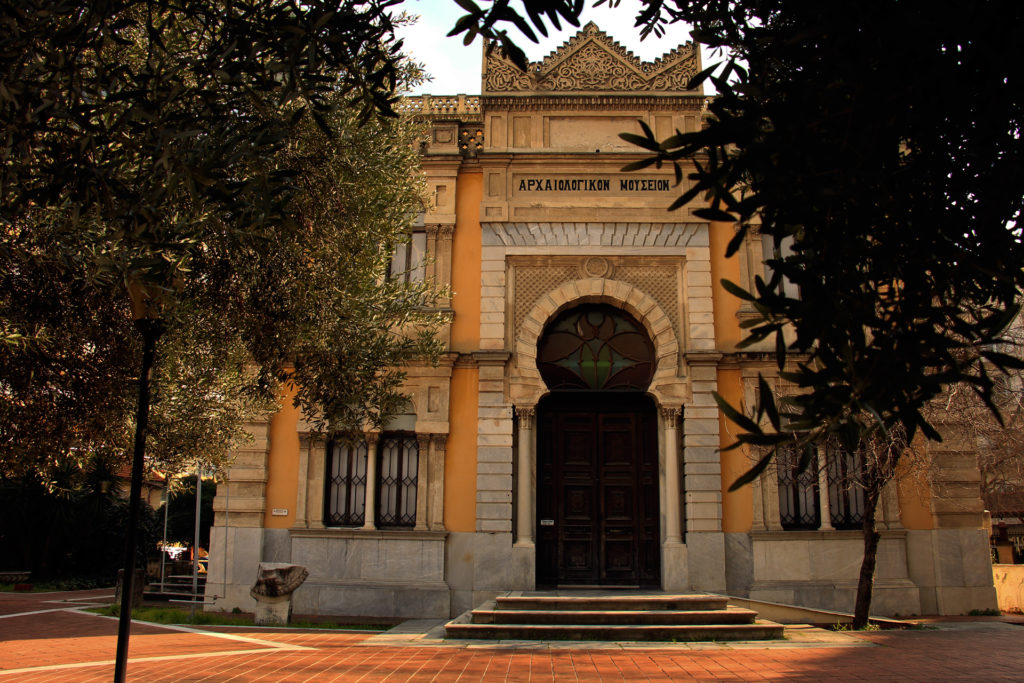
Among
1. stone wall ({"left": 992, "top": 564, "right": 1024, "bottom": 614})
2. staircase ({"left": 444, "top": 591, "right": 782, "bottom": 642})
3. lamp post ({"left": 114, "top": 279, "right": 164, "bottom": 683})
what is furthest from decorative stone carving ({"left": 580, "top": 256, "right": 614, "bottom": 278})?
lamp post ({"left": 114, "top": 279, "right": 164, "bottom": 683})

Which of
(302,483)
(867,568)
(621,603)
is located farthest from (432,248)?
(867,568)

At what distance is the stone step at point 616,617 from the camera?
1145 cm

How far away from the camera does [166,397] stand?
33.7ft

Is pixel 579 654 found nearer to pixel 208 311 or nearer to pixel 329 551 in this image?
pixel 208 311

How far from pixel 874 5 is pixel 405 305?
8.63m

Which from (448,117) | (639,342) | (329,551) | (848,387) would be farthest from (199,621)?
(848,387)

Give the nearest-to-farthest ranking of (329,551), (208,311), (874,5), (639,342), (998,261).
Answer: (874,5)
(998,261)
(208,311)
(329,551)
(639,342)

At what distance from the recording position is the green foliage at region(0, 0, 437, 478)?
17.8 ft

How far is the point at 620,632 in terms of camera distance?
35.6 feet

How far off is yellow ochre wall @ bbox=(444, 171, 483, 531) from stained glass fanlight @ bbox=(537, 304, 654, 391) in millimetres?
1524

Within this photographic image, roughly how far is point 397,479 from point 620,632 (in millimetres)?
6076

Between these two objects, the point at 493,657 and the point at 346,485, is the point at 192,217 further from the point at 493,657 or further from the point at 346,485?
the point at 346,485

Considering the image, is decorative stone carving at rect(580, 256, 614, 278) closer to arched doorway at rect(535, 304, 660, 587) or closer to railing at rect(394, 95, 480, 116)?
arched doorway at rect(535, 304, 660, 587)

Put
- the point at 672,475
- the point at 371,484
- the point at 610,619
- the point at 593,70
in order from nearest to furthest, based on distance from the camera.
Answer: the point at 610,619
the point at 672,475
the point at 371,484
the point at 593,70
